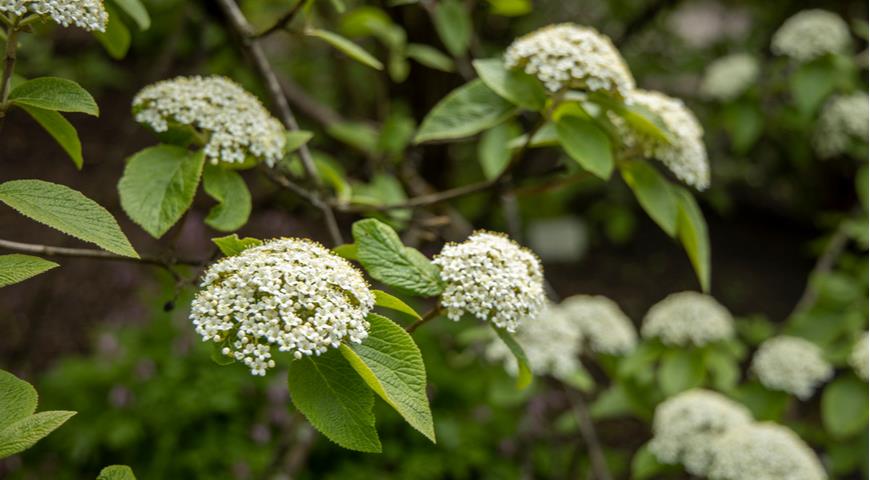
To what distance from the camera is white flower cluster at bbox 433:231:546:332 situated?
1110mm

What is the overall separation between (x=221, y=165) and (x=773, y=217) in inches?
239

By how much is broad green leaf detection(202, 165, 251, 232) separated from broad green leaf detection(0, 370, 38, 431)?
39 centimetres

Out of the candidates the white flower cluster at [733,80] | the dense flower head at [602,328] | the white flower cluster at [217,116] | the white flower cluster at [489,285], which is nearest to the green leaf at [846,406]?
the dense flower head at [602,328]

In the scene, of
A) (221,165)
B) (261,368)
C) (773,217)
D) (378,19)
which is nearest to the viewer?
(261,368)

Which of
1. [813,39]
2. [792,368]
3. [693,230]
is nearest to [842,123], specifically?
[813,39]

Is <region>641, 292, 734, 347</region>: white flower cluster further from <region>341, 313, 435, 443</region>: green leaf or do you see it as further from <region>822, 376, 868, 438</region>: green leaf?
<region>341, 313, 435, 443</region>: green leaf

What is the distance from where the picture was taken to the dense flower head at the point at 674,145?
1.54m

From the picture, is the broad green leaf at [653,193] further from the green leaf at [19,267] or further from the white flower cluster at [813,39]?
the white flower cluster at [813,39]

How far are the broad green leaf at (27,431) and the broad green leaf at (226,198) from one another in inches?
17.4

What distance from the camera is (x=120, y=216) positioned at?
510cm

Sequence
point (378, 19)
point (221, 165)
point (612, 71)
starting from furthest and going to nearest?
point (378, 19)
point (612, 71)
point (221, 165)

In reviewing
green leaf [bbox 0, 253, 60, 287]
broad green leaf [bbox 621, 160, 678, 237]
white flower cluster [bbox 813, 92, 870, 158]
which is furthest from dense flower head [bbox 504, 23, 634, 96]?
white flower cluster [bbox 813, 92, 870, 158]

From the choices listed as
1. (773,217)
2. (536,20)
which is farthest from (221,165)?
(773,217)

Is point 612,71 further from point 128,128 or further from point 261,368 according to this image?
point 128,128
